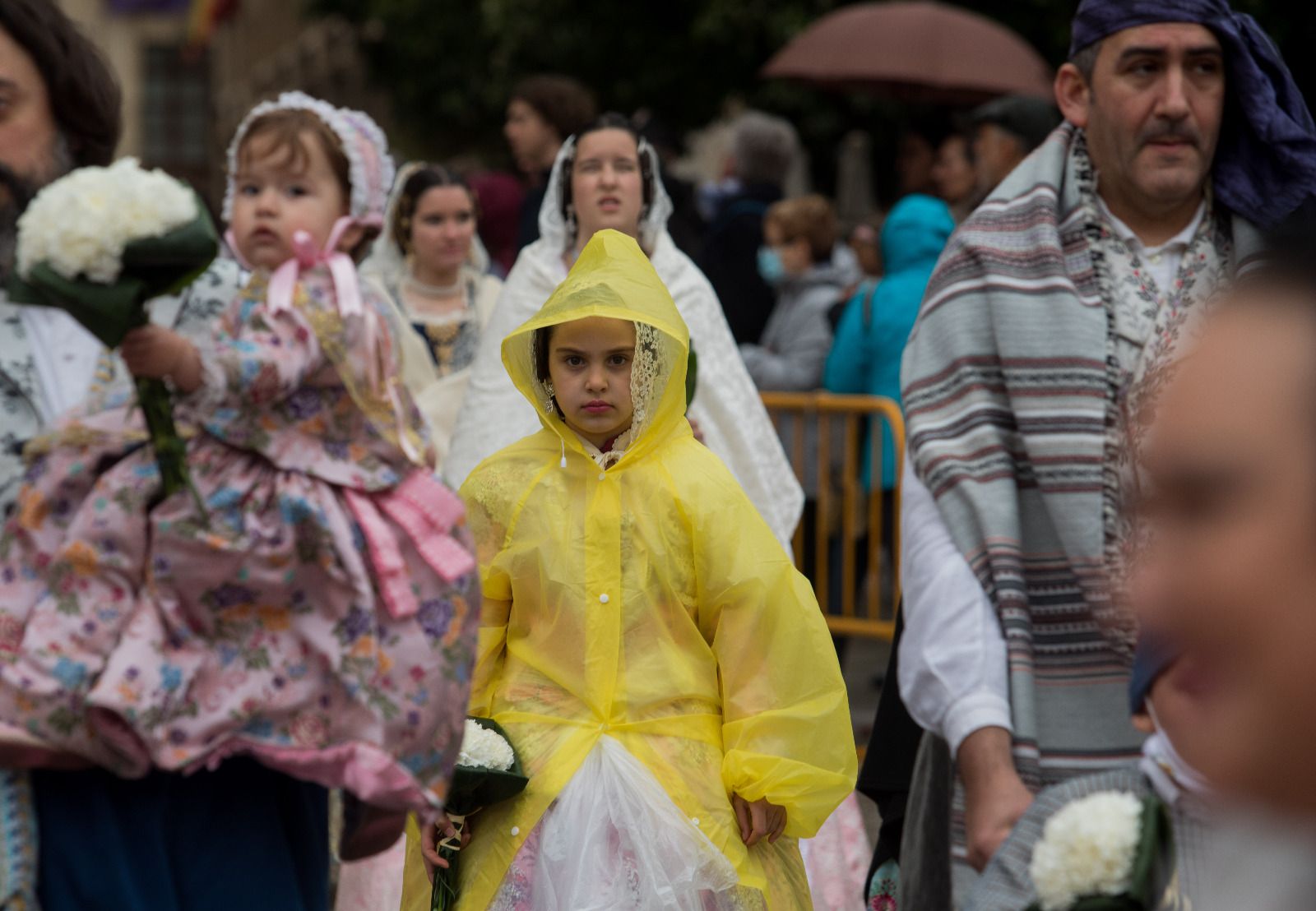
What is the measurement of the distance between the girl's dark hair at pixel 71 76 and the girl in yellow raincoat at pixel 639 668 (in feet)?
3.72

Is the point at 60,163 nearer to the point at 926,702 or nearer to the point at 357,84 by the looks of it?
the point at 926,702

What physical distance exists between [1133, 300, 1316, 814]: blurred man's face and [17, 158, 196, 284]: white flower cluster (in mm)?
1592

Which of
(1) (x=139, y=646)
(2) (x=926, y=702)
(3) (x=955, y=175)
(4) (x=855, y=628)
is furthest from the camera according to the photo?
(3) (x=955, y=175)

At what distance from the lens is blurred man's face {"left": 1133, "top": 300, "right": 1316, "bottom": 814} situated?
1.50 metres

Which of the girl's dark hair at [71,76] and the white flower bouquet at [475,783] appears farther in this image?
the white flower bouquet at [475,783]

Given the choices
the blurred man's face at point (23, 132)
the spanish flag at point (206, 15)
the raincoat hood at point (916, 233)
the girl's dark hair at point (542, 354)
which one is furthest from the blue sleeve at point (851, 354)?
the spanish flag at point (206, 15)

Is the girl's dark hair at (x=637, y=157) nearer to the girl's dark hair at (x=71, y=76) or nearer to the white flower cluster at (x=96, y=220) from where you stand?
the girl's dark hair at (x=71, y=76)

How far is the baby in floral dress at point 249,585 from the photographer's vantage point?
2.84 m

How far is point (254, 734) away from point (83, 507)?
0.42 meters

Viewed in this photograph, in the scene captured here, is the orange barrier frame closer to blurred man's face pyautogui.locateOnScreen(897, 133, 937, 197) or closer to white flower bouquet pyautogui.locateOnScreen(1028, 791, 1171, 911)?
blurred man's face pyautogui.locateOnScreen(897, 133, 937, 197)

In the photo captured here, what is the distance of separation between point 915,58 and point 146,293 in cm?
1054

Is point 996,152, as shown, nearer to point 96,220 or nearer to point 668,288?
point 668,288

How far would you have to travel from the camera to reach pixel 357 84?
30422mm

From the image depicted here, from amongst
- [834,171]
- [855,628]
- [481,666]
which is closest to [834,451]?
[855,628]
